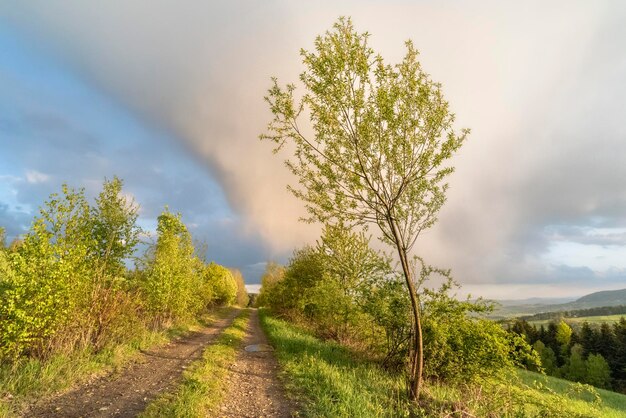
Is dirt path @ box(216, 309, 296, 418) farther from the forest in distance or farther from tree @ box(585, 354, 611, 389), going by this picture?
tree @ box(585, 354, 611, 389)

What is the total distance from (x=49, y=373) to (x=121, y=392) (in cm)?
205

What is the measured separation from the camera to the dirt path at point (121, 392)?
786 centimetres

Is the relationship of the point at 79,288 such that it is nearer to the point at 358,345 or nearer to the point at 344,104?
the point at 344,104

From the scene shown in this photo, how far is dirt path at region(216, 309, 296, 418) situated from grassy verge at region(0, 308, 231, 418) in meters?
4.25

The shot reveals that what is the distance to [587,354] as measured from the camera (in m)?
70.1

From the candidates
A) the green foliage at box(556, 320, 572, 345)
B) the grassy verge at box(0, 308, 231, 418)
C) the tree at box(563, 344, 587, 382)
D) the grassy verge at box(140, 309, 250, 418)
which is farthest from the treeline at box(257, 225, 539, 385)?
the green foliage at box(556, 320, 572, 345)

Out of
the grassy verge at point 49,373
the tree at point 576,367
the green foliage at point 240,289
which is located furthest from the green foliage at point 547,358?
the grassy verge at point 49,373

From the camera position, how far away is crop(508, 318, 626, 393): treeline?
61.8 metres

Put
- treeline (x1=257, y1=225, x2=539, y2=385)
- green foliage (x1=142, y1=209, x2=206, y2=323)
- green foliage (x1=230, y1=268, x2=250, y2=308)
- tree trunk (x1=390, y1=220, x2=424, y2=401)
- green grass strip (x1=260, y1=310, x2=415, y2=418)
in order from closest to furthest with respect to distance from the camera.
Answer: green grass strip (x1=260, y1=310, x2=415, y2=418)
tree trunk (x1=390, y1=220, x2=424, y2=401)
treeline (x1=257, y1=225, x2=539, y2=385)
green foliage (x1=142, y1=209, x2=206, y2=323)
green foliage (x1=230, y1=268, x2=250, y2=308)

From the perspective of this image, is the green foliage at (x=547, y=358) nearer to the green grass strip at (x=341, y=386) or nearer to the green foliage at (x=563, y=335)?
the green foliage at (x=563, y=335)

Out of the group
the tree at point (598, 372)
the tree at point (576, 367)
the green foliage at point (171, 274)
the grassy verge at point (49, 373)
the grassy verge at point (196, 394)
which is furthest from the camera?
the tree at point (576, 367)

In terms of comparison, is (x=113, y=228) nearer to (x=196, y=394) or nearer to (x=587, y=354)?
(x=196, y=394)

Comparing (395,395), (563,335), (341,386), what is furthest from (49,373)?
(563,335)

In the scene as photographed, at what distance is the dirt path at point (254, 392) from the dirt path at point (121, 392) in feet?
6.27
